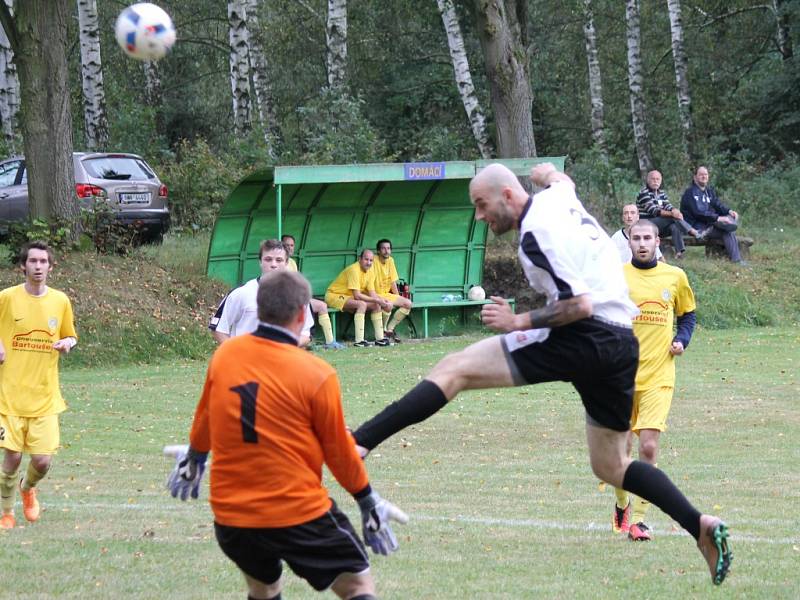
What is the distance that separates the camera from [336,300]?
21.7 m

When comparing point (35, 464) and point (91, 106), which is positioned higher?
point (91, 106)

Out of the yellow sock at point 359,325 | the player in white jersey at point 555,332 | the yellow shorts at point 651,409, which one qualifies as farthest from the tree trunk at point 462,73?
the player in white jersey at point 555,332

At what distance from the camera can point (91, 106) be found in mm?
30656

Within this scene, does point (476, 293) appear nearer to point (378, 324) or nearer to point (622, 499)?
point (378, 324)

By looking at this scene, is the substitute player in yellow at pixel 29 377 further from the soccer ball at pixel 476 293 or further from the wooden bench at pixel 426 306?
the soccer ball at pixel 476 293

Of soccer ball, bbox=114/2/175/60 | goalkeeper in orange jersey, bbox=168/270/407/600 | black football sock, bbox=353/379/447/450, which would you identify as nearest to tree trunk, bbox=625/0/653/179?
soccer ball, bbox=114/2/175/60

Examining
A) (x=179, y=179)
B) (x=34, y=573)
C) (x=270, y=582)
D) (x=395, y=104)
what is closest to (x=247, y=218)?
(x=179, y=179)

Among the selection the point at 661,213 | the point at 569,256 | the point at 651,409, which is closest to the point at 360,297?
the point at 661,213

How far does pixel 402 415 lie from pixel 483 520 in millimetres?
3047

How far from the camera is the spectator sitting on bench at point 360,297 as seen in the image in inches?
846

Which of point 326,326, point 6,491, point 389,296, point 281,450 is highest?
point 281,450

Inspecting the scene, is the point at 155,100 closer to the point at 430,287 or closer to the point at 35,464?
the point at 430,287

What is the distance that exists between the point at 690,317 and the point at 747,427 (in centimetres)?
483

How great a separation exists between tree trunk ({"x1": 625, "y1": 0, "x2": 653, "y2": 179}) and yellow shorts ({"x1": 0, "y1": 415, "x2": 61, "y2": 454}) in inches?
1157
